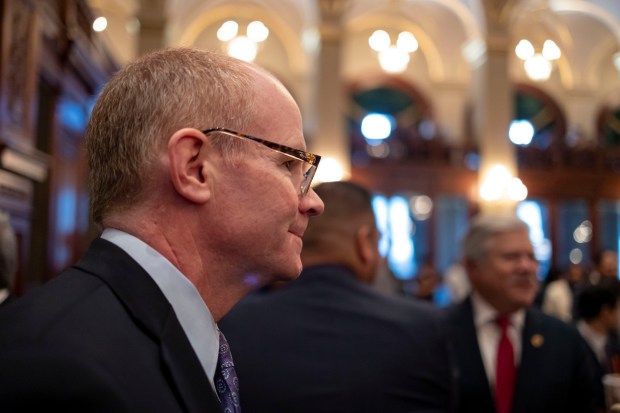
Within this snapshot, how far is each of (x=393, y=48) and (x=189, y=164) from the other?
17960 mm

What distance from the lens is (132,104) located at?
129cm

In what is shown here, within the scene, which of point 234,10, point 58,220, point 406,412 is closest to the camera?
point 406,412

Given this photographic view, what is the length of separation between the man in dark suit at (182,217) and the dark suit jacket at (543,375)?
178cm

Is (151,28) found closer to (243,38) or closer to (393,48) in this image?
(243,38)

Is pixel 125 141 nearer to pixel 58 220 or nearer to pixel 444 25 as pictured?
pixel 58 220

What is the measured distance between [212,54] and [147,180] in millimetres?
276

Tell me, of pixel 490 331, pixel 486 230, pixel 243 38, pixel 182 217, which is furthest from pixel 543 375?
pixel 243 38

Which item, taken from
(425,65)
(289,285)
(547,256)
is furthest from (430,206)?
(289,285)

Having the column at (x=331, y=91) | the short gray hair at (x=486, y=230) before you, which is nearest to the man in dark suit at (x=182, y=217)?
the short gray hair at (x=486, y=230)

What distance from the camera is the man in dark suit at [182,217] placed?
1091mm

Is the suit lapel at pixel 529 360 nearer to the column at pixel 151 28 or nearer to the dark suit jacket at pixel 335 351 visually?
the dark suit jacket at pixel 335 351

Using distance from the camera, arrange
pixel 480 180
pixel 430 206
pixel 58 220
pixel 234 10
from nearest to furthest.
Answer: pixel 58 220 < pixel 480 180 < pixel 430 206 < pixel 234 10

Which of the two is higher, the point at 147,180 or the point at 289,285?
the point at 147,180

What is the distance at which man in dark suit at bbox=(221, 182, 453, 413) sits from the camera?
2.29m
